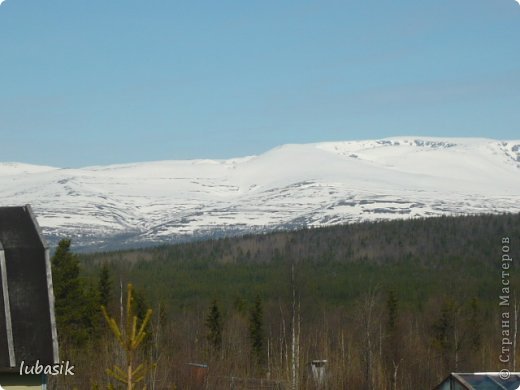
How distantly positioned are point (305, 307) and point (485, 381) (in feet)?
179

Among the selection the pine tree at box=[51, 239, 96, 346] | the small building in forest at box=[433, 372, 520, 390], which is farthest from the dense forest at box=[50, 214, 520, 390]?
the small building in forest at box=[433, 372, 520, 390]

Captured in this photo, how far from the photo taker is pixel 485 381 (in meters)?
20.3

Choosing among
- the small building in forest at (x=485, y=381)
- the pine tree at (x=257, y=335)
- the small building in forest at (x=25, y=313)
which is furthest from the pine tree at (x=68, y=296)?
the small building in forest at (x=25, y=313)

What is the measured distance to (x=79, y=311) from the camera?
5444 centimetres

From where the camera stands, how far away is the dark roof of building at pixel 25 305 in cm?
1717

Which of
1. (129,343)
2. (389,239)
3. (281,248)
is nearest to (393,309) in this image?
(129,343)

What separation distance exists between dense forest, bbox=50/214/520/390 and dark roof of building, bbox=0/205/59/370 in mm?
2245

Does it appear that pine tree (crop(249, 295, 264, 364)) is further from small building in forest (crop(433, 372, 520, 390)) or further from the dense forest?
small building in forest (crop(433, 372, 520, 390))

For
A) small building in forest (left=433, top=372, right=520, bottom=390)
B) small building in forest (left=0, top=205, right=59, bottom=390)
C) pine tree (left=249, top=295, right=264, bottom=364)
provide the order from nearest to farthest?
small building in forest (left=0, top=205, right=59, bottom=390), small building in forest (left=433, top=372, right=520, bottom=390), pine tree (left=249, top=295, right=264, bottom=364)

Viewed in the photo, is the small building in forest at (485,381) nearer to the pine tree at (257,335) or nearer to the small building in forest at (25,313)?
the small building in forest at (25,313)

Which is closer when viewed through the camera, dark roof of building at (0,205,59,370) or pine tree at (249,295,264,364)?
dark roof of building at (0,205,59,370)

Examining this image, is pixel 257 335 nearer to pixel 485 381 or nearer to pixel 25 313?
pixel 485 381

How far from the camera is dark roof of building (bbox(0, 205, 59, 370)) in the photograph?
17.2 metres

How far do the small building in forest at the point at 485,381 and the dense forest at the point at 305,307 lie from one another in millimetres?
6154
